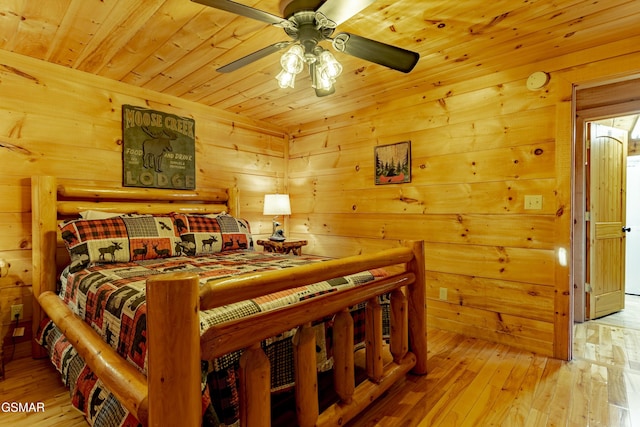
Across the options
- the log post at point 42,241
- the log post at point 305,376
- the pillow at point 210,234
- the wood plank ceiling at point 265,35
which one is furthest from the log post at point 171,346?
the log post at point 42,241

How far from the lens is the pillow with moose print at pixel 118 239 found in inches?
82.1

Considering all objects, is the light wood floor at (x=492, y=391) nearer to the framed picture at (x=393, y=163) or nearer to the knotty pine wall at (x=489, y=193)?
the knotty pine wall at (x=489, y=193)

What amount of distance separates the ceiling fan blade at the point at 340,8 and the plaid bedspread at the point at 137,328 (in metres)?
1.17

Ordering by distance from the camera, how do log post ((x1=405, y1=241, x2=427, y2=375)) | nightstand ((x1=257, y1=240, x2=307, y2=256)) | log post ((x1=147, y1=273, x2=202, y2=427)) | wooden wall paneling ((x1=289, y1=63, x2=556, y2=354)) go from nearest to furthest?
log post ((x1=147, y1=273, x2=202, y2=427)) → log post ((x1=405, y1=241, x2=427, y2=375)) → wooden wall paneling ((x1=289, y1=63, x2=556, y2=354)) → nightstand ((x1=257, y1=240, x2=307, y2=256))

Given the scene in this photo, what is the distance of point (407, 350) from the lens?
1905 mm

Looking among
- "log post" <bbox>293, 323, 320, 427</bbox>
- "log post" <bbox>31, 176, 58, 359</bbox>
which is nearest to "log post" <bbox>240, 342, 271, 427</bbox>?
"log post" <bbox>293, 323, 320, 427</bbox>

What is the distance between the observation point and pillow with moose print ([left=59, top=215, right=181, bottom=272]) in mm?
2086

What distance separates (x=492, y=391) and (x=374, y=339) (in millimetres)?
811

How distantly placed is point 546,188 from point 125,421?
2.68 meters

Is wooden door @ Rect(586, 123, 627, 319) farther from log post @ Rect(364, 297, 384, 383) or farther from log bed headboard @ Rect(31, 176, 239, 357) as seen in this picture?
log bed headboard @ Rect(31, 176, 239, 357)

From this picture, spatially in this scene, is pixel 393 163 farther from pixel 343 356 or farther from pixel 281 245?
pixel 343 356

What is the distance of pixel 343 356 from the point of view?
1.44m

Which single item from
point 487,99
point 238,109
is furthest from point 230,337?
point 238,109

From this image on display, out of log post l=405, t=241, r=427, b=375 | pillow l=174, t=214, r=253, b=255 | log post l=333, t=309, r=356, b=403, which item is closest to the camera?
log post l=333, t=309, r=356, b=403
